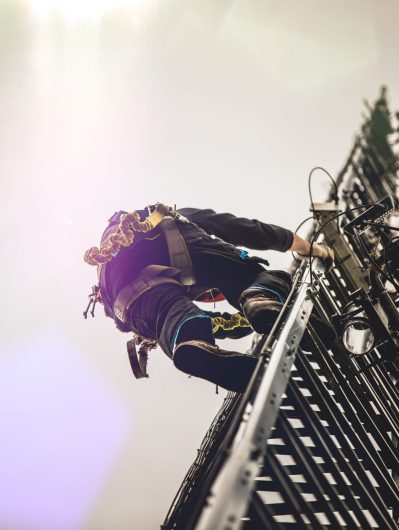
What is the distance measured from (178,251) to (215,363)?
118 centimetres

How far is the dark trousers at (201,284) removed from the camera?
2.46 m

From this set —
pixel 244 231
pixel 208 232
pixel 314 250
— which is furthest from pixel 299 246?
pixel 208 232

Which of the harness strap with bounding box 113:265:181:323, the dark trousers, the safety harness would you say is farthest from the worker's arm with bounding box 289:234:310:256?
the harness strap with bounding box 113:265:181:323

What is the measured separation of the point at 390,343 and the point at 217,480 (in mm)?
2340

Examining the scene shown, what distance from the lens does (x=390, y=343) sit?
3002 millimetres

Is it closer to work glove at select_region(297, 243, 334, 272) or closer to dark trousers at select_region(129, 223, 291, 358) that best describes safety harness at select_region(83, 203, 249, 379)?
dark trousers at select_region(129, 223, 291, 358)

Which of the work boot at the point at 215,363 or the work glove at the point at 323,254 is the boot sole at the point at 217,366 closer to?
the work boot at the point at 215,363

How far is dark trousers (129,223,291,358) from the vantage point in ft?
8.07

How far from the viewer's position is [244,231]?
327cm

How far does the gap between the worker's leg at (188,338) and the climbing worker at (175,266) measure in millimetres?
10

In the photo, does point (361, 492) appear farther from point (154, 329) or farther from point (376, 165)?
point (376, 165)

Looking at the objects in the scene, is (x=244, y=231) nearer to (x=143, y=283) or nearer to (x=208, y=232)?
(x=208, y=232)

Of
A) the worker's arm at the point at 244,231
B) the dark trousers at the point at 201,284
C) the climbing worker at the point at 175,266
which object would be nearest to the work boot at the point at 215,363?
the dark trousers at the point at 201,284

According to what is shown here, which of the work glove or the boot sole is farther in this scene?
the work glove
